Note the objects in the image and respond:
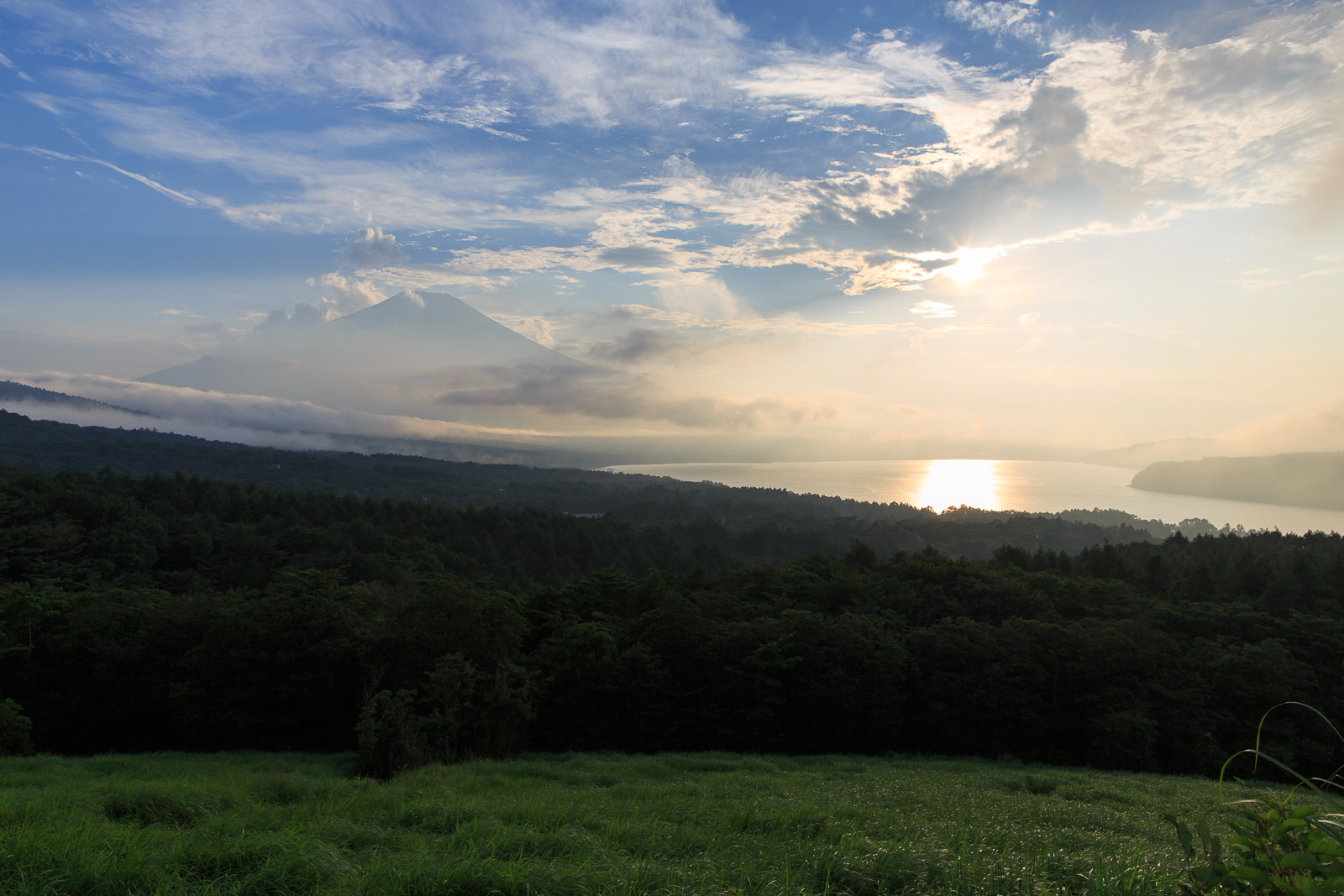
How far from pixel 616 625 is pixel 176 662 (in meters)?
17.6

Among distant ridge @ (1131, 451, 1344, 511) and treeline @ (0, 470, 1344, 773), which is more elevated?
distant ridge @ (1131, 451, 1344, 511)

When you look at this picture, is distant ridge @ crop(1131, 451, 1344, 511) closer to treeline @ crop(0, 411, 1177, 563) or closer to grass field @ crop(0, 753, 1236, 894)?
treeline @ crop(0, 411, 1177, 563)

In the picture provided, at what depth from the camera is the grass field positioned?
500 cm

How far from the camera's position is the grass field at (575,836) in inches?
197

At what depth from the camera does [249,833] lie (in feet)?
21.2

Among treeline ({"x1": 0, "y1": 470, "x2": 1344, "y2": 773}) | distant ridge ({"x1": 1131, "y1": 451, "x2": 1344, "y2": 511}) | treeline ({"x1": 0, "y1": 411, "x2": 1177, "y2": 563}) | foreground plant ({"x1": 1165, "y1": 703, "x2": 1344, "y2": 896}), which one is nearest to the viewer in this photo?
foreground plant ({"x1": 1165, "y1": 703, "x2": 1344, "y2": 896})

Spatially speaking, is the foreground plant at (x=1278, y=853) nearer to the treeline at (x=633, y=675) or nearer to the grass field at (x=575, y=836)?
the grass field at (x=575, y=836)

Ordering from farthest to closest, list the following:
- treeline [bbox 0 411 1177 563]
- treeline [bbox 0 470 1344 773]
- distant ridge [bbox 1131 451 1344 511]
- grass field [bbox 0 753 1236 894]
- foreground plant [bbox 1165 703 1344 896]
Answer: treeline [bbox 0 411 1177 563], distant ridge [bbox 1131 451 1344 511], treeline [bbox 0 470 1344 773], grass field [bbox 0 753 1236 894], foreground plant [bbox 1165 703 1344 896]

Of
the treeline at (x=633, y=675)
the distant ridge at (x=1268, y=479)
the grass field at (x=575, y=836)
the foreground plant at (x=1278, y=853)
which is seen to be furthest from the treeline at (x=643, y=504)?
the foreground plant at (x=1278, y=853)

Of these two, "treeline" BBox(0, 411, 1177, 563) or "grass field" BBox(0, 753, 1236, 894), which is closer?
"grass field" BBox(0, 753, 1236, 894)

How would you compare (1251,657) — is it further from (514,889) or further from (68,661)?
(68,661)

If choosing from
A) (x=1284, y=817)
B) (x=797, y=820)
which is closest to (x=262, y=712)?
(x=797, y=820)

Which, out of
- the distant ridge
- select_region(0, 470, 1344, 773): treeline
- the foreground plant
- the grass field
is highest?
the distant ridge

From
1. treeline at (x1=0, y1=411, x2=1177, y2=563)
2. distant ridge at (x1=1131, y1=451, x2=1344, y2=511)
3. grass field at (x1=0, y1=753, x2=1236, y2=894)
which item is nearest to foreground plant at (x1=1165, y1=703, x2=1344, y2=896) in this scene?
grass field at (x1=0, y1=753, x2=1236, y2=894)
